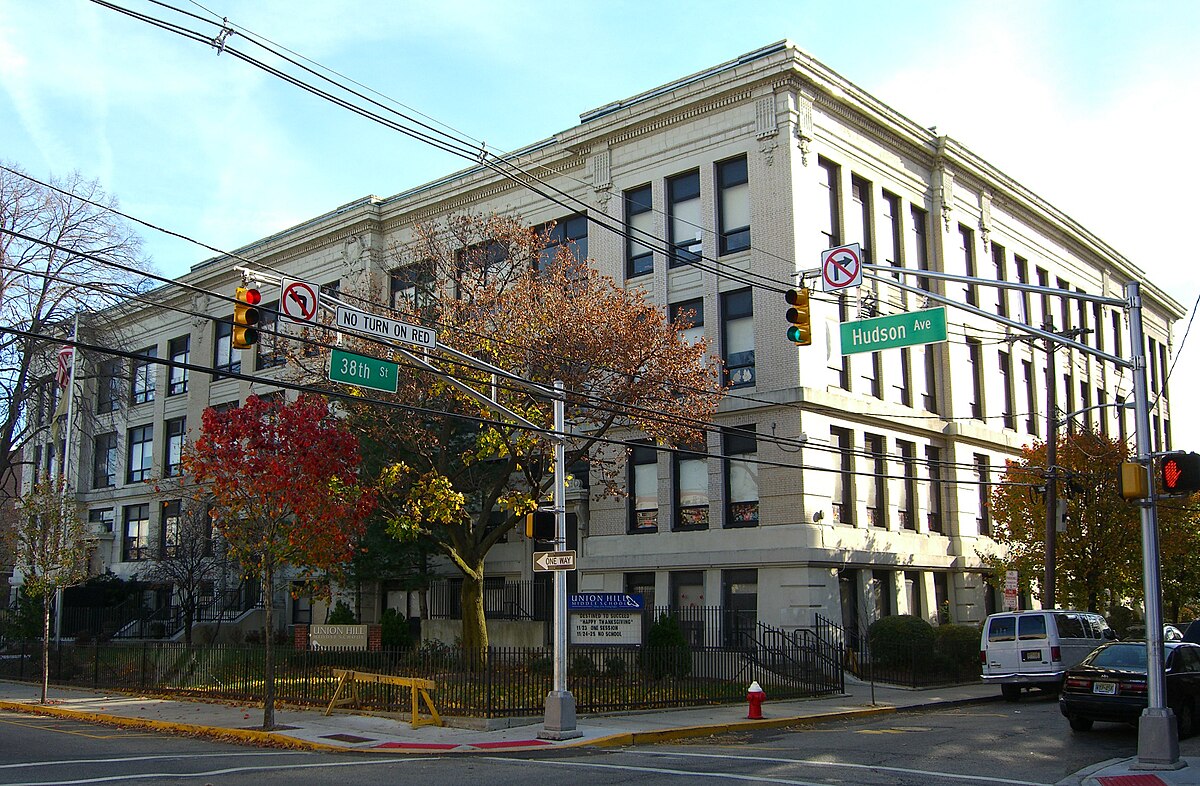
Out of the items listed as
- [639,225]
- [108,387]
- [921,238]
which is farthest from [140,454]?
[921,238]

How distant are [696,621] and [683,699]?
6654 millimetres

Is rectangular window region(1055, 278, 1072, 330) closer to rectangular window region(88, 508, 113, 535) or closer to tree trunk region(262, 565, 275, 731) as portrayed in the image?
tree trunk region(262, 565, 275, 731)

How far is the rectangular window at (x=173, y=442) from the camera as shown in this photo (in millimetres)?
50619

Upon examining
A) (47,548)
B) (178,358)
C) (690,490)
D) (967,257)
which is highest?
(967,257)

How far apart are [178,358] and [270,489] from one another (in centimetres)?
3502

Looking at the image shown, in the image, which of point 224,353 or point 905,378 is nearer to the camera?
point 905,378

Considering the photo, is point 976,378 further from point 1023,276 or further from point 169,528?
point 169,528

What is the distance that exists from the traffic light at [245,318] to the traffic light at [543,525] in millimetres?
6506

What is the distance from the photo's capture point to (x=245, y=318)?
14.7m

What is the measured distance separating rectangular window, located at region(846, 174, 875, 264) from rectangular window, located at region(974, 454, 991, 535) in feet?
29.5

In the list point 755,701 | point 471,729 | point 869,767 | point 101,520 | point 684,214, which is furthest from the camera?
point 101,520

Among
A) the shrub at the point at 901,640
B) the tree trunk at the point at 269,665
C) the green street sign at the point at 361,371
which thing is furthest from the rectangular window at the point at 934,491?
the green street sign at the point at 361,371

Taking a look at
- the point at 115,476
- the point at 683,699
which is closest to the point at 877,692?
the point at 683,699

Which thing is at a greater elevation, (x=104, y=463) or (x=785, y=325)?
(x=785, y=325)
